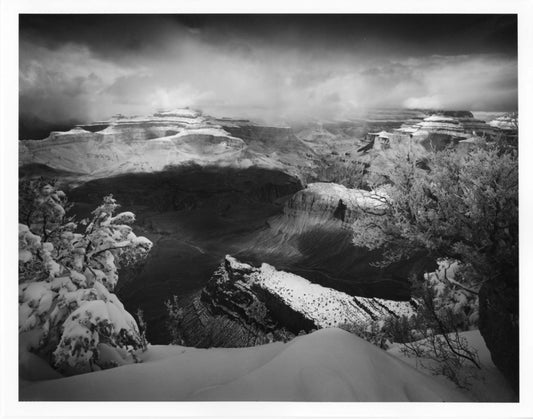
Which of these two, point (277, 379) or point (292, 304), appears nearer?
point (277, 379)

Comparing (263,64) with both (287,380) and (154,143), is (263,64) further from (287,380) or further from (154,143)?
(287,380)

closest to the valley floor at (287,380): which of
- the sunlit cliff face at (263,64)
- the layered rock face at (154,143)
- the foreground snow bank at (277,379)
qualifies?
the foreground snow bank at (277,379)
